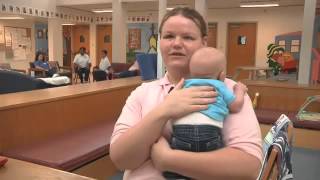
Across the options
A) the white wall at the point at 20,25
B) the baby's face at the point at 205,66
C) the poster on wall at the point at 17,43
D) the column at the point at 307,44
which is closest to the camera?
the baby's face at the point at 205,66

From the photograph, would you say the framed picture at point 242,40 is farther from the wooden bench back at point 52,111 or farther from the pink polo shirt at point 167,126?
the pink polo shirt at point 167,126

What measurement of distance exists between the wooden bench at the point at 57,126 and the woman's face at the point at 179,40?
5.28 feet

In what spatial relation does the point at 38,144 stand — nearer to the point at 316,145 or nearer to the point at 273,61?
the point at 316,145

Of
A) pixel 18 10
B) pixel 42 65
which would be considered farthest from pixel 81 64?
pixel 18 10

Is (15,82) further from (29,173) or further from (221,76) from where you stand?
(221,76)

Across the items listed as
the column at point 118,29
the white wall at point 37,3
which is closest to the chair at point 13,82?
the column at point 118,29

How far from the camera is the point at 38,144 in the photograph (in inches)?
113

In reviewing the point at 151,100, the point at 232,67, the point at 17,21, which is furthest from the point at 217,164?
the point at 17,21

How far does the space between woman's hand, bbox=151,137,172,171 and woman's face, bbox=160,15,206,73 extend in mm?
304

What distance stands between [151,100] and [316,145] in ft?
12.3

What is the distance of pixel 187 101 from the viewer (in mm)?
1059

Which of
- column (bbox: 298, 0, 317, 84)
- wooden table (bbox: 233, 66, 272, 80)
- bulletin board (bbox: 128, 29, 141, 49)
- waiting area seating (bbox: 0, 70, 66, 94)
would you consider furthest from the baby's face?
bulletin board (bbox: 128, 29, 141, 49)

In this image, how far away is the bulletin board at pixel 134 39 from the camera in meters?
14.2

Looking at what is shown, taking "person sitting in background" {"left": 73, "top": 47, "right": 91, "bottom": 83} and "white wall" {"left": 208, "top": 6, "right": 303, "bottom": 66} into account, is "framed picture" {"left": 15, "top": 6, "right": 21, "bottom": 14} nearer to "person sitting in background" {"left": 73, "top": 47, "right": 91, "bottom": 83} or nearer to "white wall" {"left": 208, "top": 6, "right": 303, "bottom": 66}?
"person sitting in background" {"left": 73, "top": 47, "right": 91, "bottom": 83}
